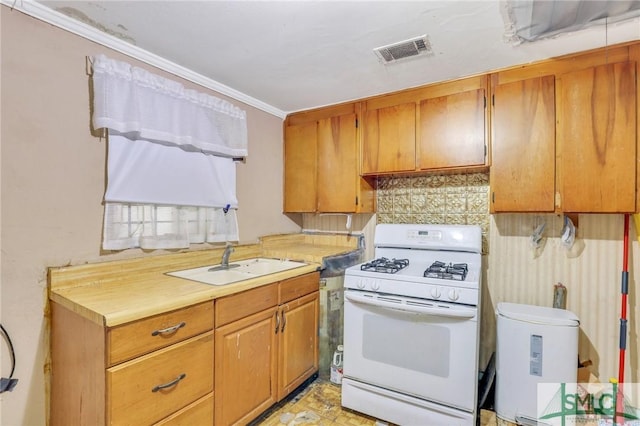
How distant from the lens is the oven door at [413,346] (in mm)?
1683

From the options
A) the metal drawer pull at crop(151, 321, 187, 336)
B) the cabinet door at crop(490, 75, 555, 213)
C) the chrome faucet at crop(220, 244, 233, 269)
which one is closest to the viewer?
the metal drawer pull at crop(151, 321, 187, 336)

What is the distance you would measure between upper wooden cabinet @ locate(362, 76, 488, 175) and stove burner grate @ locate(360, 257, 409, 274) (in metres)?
0.69

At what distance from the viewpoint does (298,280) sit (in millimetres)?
2146

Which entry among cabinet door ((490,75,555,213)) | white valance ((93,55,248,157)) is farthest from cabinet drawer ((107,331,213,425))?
cabinet door ((490,75,555,213))

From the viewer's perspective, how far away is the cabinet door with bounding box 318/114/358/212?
8.51ft

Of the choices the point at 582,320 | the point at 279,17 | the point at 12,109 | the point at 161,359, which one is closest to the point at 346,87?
the point at 279,17

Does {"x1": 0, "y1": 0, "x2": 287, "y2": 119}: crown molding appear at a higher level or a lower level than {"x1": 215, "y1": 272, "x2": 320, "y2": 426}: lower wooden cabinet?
higher

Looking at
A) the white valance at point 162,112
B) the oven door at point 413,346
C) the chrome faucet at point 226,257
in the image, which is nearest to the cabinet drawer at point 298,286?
the oven door at point 413,346

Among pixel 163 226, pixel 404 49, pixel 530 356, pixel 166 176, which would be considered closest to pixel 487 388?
pixel 530 356

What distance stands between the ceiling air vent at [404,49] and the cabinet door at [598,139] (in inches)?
34.3

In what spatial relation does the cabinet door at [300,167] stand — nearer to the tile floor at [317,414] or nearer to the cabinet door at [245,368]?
the cabinet door at [245,368]

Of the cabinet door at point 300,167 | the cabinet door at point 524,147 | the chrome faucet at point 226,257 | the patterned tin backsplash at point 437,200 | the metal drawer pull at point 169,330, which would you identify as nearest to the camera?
the metal drawer pull at point 169,330

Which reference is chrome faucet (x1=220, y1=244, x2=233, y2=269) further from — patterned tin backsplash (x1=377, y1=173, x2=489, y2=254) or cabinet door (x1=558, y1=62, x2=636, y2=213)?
cabinet door (x1=558, y1=62, x2=636, y2=213)

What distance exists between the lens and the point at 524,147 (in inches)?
76.1
